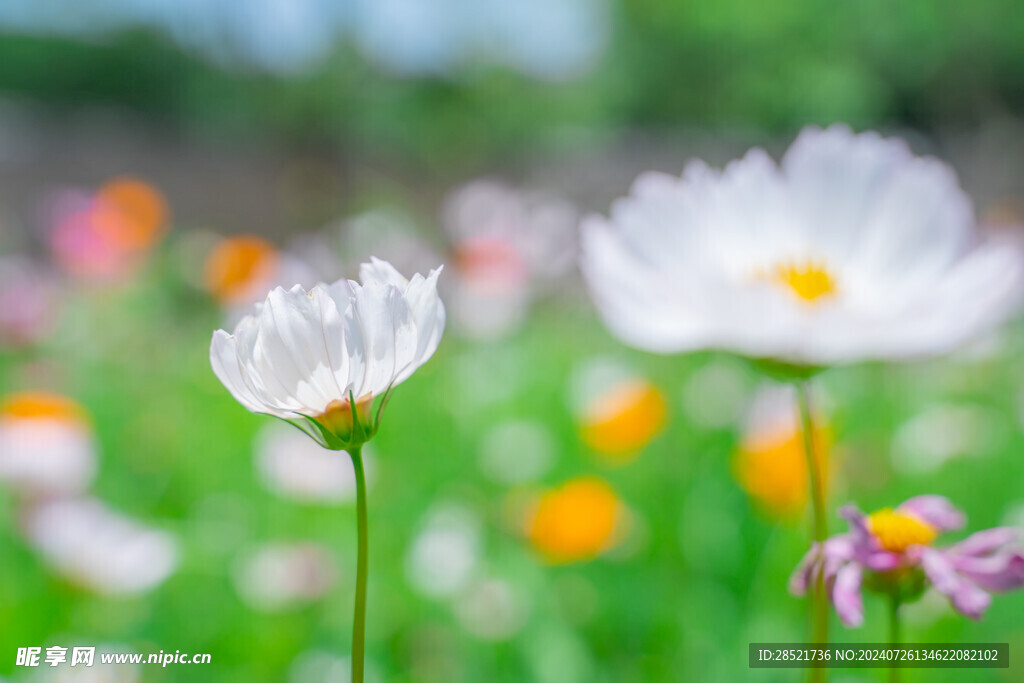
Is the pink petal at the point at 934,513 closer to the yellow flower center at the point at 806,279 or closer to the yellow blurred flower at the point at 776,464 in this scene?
the yellow flower center at the point at 806,279

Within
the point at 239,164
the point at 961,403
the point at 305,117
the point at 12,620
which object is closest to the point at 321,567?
the point at 12,620

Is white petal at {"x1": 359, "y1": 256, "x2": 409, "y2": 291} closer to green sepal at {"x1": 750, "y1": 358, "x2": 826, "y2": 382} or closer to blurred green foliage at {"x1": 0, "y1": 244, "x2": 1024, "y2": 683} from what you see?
green sepal at {"x1": 750, "y1": 358, "x2": 826, "y2": 382}

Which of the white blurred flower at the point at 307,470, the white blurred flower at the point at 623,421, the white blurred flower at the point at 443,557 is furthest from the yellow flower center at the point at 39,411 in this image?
the white blurred flower at the point at 623,421

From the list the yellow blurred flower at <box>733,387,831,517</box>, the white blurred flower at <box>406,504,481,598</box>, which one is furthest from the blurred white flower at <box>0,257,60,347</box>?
the yellow blurred flower at <box>733,387,831,517</box>

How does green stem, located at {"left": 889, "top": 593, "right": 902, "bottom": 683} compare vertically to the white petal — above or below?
below

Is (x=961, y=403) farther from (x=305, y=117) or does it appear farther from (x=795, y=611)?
(x=305, y=117)

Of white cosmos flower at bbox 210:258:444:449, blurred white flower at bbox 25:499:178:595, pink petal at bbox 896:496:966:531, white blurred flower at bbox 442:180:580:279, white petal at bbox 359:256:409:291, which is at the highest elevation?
white blurred flower at bbox 442:180:580:279
